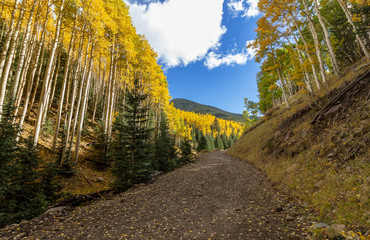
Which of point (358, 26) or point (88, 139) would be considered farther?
point (88, 139)

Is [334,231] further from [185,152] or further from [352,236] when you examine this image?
[185,152]

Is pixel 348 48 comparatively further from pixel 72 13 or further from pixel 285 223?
pixel 72 13

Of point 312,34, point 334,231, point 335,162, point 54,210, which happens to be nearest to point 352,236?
point 334,231

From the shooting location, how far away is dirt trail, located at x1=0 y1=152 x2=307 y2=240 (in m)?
3.97

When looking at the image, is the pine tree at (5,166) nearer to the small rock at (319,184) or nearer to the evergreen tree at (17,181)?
the evergreen tree at (17,181)

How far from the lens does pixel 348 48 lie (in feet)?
57.6

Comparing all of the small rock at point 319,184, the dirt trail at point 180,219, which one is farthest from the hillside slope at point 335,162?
the dirt trail at point 180,219

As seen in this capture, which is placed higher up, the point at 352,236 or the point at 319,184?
the point at 319,184

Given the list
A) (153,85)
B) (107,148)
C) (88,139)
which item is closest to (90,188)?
(107,148)

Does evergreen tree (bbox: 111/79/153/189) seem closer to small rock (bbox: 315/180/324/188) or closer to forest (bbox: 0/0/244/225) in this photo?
forest (bbox: 0/0/244/225)

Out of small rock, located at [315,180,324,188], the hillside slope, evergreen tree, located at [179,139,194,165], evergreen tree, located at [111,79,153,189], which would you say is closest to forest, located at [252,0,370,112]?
the hillside slope

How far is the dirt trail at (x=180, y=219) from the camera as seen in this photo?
3.97 meters

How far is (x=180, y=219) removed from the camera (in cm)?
483

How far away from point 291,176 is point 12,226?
1024 cm
